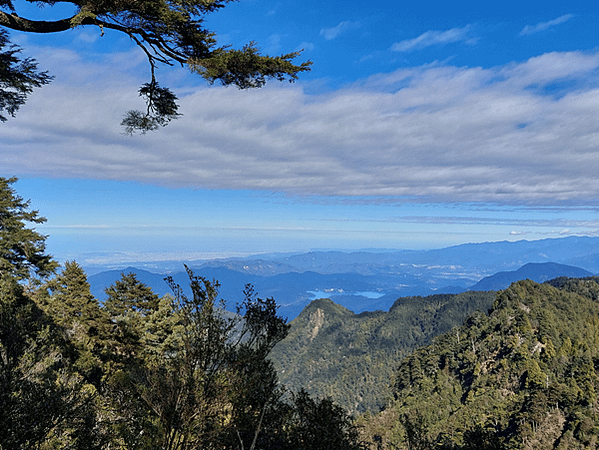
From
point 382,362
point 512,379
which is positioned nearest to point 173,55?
point 512,379

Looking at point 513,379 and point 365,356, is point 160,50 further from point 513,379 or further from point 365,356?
point 365,356

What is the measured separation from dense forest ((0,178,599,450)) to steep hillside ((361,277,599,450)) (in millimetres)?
345

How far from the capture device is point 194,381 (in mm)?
6961

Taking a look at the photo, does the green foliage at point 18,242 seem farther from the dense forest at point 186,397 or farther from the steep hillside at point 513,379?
the steep hillside at point 513,379

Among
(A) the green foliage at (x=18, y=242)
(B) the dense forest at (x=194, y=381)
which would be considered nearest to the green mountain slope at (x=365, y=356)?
(B) the dense forest at (x=194, y=381)

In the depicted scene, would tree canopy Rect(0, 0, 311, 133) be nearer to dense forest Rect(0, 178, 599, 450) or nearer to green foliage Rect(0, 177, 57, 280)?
dense forest Rect(0, 178, 599, 450)

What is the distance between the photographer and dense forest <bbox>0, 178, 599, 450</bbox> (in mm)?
6945

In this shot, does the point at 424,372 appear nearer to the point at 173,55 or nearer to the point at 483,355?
the point at 483,355

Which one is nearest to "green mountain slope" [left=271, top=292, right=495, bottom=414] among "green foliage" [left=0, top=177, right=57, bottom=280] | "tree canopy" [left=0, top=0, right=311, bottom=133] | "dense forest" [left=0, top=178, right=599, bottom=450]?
"dense forest" [left=0, top=178, right=599, bottom=450]

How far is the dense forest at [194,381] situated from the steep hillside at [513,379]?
345mm

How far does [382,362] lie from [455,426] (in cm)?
10442

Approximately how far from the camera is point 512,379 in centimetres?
7125

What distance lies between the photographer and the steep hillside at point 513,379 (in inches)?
2039

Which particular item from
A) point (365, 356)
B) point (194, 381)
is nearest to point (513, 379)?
point (194, 381)
